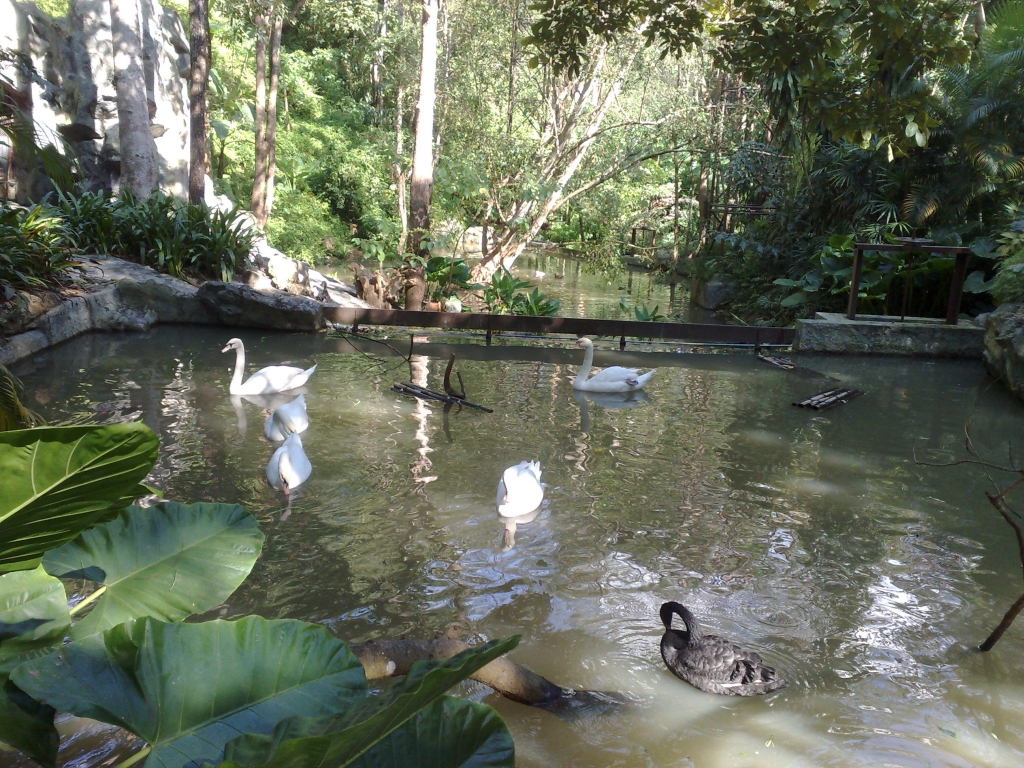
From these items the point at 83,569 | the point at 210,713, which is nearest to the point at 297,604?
the point at 83,569

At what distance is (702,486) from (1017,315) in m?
6.21

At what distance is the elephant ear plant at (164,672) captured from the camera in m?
1.04

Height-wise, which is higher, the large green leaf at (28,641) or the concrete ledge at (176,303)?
the large green leaf at (28,641)

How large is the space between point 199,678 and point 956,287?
1238 centimetres

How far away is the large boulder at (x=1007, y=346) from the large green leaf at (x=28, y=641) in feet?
31.8

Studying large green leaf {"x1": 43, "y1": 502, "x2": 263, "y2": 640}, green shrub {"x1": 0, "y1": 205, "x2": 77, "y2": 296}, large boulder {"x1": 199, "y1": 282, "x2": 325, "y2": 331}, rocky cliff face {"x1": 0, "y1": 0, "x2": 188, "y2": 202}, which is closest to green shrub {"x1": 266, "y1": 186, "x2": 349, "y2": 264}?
rocky cliff face {"x1": 0, "y1": 0, "x2": 188, "y2": 202}

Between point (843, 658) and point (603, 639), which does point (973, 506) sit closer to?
point (843, 658)

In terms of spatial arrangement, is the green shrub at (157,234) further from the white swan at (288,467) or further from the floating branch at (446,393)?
the white swan at (288,467)

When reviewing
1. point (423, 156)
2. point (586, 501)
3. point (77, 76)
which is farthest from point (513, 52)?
point (586, 501)

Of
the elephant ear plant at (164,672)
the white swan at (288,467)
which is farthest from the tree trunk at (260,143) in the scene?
the elephant ear plant at (164,672)

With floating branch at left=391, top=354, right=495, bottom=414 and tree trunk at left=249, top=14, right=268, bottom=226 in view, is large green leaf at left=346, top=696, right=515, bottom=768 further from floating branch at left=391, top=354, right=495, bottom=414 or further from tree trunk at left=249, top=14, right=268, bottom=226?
tree trunk at left=249, top=14, right=268, bottom=226

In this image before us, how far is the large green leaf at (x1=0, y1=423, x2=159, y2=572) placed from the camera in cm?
112

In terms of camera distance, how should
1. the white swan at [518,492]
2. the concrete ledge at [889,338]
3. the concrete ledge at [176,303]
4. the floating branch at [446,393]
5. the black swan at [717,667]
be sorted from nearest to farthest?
1. the black swan at [717,667]
2. the white swan at [518,492]
3. the floating branch at [446,393]
4. the concrete ledge at [176,303]
5. the concrete ledge at [889,338]

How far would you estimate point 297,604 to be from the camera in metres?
4.02
